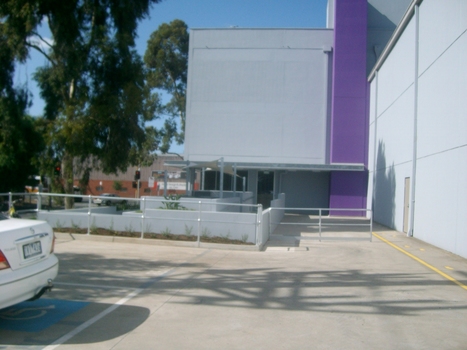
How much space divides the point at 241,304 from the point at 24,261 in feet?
10.8

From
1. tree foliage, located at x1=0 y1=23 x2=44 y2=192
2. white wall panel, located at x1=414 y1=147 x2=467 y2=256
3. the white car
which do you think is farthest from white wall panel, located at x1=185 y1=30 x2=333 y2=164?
the white car

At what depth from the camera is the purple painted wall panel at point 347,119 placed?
101 ft

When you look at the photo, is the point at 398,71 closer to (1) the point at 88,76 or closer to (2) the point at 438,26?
(2) the point at 438,26

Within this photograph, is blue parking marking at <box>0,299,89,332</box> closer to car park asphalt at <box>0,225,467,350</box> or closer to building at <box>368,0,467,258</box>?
car park asphalt at <box>0,225,467,350</box>

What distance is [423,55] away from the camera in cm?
1841

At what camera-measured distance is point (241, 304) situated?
775 cm

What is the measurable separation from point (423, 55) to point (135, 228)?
39.4ft

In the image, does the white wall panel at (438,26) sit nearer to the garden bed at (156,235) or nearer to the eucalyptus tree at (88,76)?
the garden bed at (156,235)

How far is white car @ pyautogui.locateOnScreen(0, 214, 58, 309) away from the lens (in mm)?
5664

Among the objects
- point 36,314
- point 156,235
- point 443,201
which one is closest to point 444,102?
point 443,201

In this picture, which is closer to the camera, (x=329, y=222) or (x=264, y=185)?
(x=329, y=222)

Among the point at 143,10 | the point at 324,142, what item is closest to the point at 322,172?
the point at 324,142

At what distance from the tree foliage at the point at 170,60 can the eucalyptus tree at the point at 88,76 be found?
19073mm

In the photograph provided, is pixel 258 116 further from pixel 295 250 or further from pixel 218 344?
pixel 218 344
